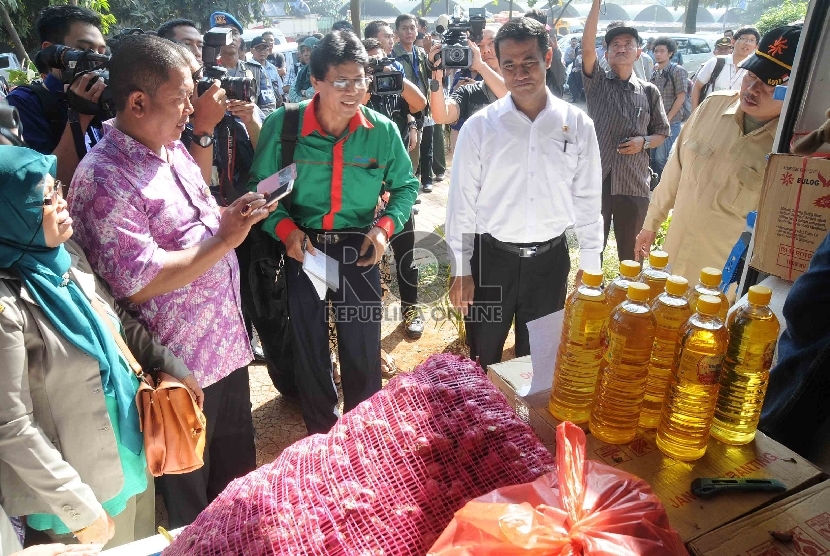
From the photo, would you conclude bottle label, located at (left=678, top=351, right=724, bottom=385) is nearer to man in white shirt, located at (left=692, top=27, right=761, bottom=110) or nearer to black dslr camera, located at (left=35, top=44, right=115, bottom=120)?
black dslr camera, located at (left=35, top=44, right=115, bottom=120)

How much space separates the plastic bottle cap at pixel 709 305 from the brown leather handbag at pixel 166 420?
1453mm

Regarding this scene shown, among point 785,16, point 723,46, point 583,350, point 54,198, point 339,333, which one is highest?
point 785,16

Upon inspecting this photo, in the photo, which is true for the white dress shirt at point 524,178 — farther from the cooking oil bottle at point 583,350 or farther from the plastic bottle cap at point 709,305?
the plastic bottle cap at point 709,305

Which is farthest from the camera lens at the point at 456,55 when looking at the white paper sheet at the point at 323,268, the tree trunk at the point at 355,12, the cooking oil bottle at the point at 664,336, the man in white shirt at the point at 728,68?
the tree trunk at the point at 355,12

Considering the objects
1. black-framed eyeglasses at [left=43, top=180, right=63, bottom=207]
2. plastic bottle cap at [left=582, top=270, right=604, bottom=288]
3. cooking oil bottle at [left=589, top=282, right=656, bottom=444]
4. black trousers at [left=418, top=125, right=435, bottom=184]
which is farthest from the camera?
black trousers at [left=418, top=125, right=435, bottom=184]

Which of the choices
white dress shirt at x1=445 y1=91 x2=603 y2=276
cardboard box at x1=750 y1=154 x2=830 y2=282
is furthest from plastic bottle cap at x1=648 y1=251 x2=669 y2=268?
white dress shirt at x1=445 y1=91 x2=603 y2=276

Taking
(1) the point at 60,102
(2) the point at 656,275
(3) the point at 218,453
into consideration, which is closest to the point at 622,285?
(2) the point at 656,275

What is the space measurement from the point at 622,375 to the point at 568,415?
0.17m

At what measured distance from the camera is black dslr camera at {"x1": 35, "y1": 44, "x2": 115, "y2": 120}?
2.15 metres

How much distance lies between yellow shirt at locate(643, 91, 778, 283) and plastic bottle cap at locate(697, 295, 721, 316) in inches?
81.1

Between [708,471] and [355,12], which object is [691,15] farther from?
[708,471]

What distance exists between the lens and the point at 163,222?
182 centimetres

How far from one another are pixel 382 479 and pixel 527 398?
52cm

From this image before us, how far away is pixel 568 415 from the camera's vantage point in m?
1.20
